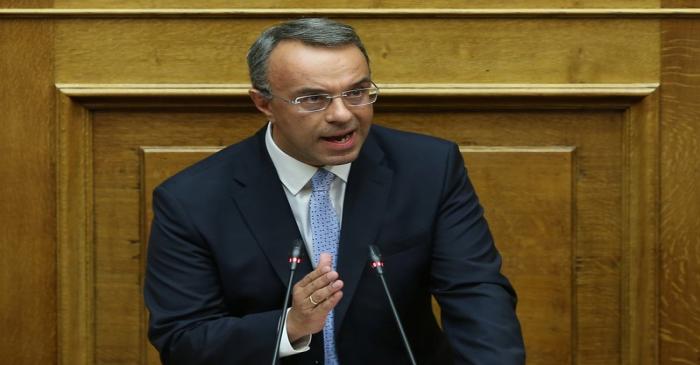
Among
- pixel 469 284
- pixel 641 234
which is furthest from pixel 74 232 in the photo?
pixel 641 234

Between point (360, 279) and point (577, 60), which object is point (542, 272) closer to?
point (577, 60)

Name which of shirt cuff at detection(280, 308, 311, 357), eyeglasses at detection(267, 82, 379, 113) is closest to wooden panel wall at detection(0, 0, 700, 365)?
A: eyeglasses at detection(267, 82, 379, 113)

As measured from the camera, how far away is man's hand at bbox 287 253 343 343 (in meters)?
2.05

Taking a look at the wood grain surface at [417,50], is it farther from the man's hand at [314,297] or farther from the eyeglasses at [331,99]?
the man's hand at [314,297]

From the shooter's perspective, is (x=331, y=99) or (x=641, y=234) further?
(x=641, y=234)

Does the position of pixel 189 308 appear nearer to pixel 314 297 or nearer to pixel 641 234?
pixel 314 297

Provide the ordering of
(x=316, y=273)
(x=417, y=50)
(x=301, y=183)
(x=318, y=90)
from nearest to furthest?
1. (x=316, y=273)
2. (x=318, y=90)
3. (x=301, y=183)
4. (x=417, y=50)

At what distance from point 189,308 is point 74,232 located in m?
0.73

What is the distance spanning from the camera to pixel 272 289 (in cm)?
240

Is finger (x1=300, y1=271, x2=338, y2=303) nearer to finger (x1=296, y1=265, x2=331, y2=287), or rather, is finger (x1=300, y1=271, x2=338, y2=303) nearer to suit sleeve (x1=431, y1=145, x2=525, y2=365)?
finger (x1=296, y1=265, x2=331, y2=287)

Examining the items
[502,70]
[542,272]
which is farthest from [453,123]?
[542,272]

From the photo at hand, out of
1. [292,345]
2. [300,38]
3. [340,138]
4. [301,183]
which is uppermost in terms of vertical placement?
[300,38]

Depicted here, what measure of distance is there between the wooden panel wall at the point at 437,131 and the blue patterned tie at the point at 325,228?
0.51 m

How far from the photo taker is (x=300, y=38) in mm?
2391
